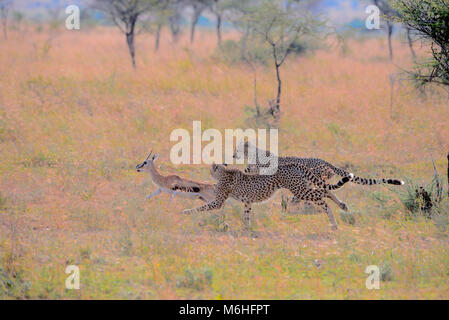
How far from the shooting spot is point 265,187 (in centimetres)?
745

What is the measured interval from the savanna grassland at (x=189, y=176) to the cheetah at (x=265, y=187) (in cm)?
20

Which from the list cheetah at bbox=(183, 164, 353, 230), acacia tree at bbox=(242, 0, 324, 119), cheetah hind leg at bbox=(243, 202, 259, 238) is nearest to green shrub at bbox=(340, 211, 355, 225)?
cheetah at bbox=(183, 164, 353, 230)

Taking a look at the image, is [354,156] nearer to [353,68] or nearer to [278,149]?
[278,149]

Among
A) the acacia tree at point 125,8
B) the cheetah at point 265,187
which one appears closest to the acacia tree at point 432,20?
the cheetah at point 265,187

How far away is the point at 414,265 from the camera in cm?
596

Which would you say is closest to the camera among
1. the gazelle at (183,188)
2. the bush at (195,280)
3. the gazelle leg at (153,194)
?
the bush at (195,280)

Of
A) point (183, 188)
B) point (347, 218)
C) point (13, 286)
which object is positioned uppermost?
point (183, 188)

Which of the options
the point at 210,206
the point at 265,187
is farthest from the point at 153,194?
the point at 265,187

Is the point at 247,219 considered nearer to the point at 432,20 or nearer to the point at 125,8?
the point at 432,20

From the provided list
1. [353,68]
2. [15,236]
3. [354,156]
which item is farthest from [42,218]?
[353,68]

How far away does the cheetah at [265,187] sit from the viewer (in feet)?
24.4

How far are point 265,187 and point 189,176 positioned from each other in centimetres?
248

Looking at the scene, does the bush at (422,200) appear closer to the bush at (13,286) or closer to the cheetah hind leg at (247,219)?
the cheetah hind leg at (247,219)

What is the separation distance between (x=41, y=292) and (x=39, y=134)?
6137mm
